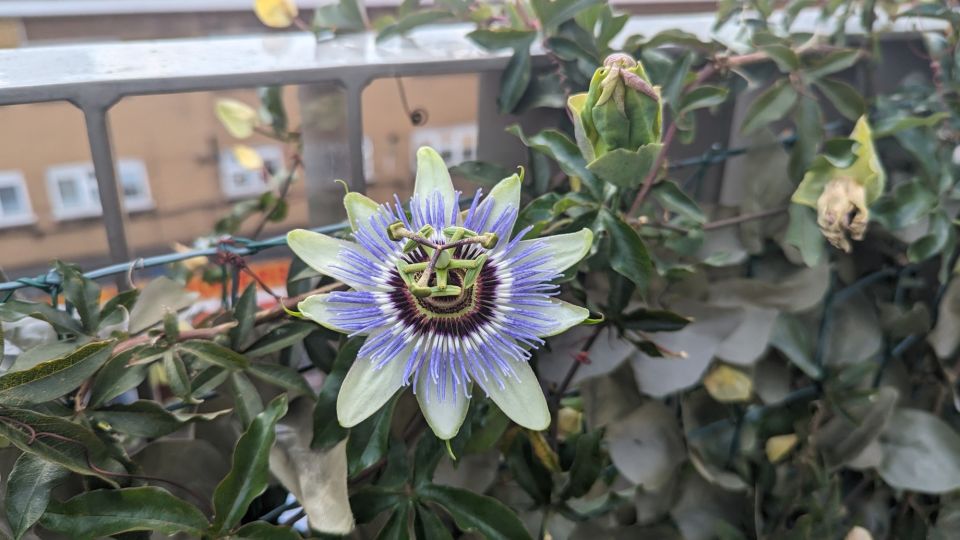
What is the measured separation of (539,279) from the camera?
1.76 ft

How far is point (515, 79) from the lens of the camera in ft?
2.62

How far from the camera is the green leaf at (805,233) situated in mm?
816

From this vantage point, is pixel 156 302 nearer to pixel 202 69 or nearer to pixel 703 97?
pixel 202 69

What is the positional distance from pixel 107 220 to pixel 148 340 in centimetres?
15

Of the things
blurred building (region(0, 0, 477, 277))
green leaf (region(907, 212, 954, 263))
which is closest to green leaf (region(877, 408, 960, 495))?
green leaf (region(907, 212, 954, 263))

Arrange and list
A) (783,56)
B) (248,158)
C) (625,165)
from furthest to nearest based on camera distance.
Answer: (248,158) → (783,56) → (625,165)

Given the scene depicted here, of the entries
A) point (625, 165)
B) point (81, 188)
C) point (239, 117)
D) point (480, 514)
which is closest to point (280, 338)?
point (480, 514)

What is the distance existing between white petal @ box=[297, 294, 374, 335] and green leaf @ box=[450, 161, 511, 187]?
280 mm

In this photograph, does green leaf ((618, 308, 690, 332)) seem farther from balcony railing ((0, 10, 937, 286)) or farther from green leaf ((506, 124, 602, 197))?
balcony railing ((0, 10, 937, 286))

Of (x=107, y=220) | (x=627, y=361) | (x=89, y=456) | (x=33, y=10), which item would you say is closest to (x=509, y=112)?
(x=627, y=361)

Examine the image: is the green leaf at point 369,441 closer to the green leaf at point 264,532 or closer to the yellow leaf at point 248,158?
the green leaf at point 264,532

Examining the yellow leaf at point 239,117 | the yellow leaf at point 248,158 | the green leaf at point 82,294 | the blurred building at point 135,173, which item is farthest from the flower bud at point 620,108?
the blurred building at point 135,173

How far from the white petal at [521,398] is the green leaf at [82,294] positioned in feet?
1.17

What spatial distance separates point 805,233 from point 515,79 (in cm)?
38
